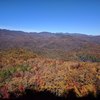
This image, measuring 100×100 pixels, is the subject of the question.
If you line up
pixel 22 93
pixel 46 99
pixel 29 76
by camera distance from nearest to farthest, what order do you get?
pixel 46 99 → pixel 22 93 → pixel 29 76

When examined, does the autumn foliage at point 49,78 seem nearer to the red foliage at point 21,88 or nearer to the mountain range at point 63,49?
the red foliage at point 21,88

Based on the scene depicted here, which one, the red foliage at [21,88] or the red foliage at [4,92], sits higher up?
the red foliage at [21,88]

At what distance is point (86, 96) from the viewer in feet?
102

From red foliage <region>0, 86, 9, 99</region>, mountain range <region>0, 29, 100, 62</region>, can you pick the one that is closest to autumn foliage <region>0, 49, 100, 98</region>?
red foliage <region>0, 86, 9, 99</region>

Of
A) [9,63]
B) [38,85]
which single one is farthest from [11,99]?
[9,63]

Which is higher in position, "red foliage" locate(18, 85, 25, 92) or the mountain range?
"red foliage" locate(18, 85, 25, 92)

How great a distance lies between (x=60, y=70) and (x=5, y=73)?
11614 millimetres

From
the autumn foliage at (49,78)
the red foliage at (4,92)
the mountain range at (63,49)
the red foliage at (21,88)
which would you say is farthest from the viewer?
the mountain range at (63,49)

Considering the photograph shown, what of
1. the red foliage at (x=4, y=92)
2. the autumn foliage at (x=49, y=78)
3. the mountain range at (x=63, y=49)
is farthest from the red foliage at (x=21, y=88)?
the mountain range at (x=63, y=49)

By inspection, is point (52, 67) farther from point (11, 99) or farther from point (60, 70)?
point (11, 99)

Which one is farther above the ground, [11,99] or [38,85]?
[38,85]

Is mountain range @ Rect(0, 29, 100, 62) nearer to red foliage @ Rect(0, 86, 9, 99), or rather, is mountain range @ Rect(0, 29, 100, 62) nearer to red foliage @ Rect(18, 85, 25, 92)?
red foliage @ Rect(18, 85, 25, 92)

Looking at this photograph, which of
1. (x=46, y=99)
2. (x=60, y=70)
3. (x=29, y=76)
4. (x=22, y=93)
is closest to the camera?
(x=46, y=99)

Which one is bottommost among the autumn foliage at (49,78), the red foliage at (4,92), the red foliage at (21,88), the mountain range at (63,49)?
the mountain range at (63,49)
